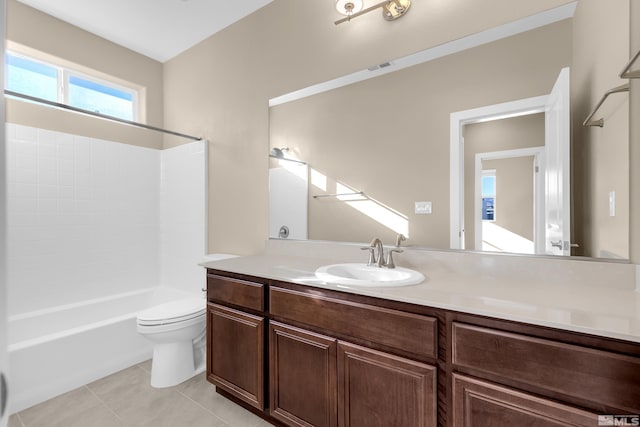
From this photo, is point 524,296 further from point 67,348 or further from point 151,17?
point 151,17

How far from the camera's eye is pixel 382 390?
1.19 meters

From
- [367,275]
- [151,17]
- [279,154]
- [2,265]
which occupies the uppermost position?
[151,17]

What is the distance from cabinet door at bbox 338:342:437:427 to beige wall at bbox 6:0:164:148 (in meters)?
2.93

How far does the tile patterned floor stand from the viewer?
168 cm

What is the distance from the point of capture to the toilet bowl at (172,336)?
194 cm

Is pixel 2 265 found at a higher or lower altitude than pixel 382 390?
higher

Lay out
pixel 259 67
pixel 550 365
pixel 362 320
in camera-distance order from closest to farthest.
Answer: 1. pixel 550 365
2. pixel 362 320
3. pixel 259 67

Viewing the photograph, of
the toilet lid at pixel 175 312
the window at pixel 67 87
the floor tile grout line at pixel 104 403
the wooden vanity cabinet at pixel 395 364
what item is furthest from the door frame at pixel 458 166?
the window at pixel 67 87

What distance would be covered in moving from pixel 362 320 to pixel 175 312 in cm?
145

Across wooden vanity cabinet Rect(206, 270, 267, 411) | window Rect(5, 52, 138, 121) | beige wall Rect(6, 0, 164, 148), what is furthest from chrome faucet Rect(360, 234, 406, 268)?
window Rect(5, 52, 138, 121)

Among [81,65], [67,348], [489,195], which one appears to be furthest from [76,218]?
[489,195]

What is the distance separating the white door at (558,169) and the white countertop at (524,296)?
124 mm

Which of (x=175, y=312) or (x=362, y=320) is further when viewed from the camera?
(x=175, y=312)

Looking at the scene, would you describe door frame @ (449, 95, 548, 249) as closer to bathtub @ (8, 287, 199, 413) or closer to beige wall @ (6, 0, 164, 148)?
bathtub @ (8, 287, 199, 413)
